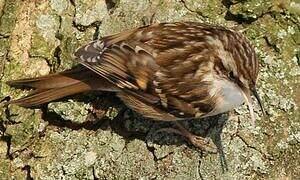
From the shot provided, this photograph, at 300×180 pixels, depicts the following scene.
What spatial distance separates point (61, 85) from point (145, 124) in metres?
0.37

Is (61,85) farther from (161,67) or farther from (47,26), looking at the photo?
(161,67)

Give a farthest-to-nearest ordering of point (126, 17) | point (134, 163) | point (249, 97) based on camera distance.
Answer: point (126, 17)
point (134, 163)
point (249, 97)

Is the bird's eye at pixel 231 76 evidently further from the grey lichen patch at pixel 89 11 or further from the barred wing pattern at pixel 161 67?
the grey lichen patch at pixel 89 11

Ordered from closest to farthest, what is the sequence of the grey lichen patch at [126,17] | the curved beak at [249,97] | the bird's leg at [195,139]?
1. the curved beak at [249,97]
2. the bird's leg at [195,139]
3. the grey lichen patch at [126,17]

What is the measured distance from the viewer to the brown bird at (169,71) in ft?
14.5

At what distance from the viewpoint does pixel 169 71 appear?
14.5 ft

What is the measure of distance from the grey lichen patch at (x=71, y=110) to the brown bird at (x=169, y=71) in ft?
0.12

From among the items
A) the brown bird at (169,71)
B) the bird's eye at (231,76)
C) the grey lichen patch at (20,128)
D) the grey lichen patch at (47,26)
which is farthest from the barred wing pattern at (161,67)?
the grey lichen patch at (20,128)

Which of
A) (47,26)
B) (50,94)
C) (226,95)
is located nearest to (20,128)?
(50,94)

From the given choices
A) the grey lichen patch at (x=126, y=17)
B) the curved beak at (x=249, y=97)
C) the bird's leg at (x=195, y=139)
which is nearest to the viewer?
the curved beak at (x=249, y=97)

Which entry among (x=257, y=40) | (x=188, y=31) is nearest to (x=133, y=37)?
(x=188, y=31)

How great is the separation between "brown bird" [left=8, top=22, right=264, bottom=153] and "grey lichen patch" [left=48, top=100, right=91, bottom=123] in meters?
0.04

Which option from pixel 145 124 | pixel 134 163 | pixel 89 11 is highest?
pixel 89 11

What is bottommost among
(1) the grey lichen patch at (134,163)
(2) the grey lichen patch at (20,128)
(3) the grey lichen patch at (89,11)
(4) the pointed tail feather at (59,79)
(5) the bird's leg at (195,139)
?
(1) the grey lichen patch at (134,163)
